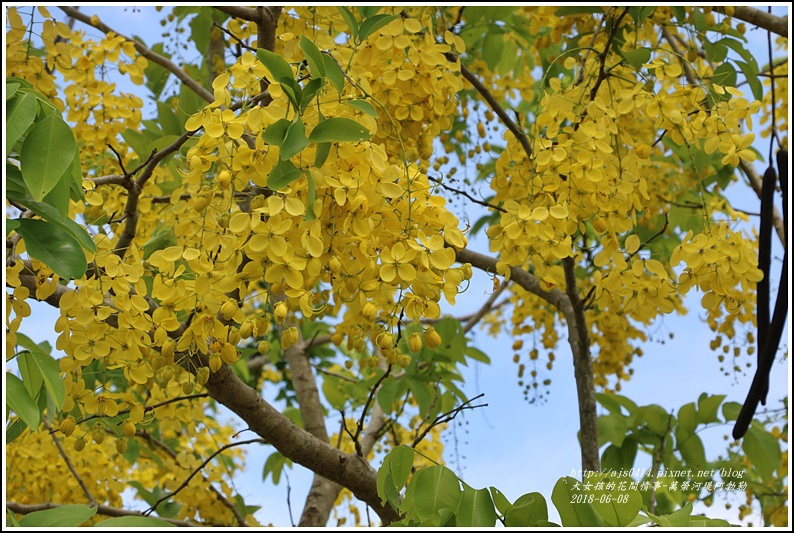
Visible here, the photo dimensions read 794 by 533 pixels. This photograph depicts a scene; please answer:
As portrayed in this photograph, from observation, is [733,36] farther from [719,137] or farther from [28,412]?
[28,412]

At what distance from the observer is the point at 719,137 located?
146cm

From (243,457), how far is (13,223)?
2.81m

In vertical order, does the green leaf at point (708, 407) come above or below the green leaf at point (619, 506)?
above

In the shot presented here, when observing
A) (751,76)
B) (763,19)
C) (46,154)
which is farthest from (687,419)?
(46,154)

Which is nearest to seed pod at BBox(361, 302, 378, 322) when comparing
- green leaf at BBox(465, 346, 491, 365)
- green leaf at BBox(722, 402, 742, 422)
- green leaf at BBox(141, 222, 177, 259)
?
green leaf at BBox(141, 222, 177, 259)

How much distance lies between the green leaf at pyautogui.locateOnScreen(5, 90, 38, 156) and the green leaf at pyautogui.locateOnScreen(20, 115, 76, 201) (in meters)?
0.02

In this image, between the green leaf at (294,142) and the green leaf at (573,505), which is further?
the green leaf at (573,505)

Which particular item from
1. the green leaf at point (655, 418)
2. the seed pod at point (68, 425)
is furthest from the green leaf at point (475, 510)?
the green leaf at point (655, 418)

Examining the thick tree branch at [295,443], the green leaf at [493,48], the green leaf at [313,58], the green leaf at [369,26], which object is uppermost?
the green leaf at [493,48]

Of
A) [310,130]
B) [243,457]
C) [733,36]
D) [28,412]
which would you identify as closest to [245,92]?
[310,130]

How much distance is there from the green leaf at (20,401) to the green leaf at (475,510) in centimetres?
57

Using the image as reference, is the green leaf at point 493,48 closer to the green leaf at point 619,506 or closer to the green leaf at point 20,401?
the green leaf at point 619,506

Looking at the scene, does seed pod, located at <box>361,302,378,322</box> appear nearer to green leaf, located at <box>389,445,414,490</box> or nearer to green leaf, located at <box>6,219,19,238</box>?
green leaf, located at <box>389,445,414,490</box>

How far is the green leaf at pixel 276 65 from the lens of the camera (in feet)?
3.39
